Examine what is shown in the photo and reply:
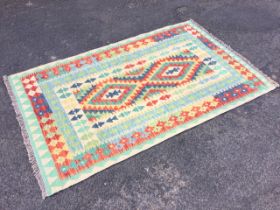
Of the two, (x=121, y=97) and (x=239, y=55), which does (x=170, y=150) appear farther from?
(x=239, y=55)

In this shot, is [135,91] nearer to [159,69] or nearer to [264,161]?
[159,69]

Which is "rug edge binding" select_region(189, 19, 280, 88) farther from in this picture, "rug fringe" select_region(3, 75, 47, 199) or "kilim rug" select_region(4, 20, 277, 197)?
"rug fringe" select_region(3, 75, 47, 199)

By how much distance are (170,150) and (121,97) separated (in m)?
0.53

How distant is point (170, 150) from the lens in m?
1.88

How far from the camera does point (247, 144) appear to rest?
Result: 1.91 meters

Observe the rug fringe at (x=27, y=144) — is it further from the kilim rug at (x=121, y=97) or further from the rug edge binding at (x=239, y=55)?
the rug edge binding at (x=239, y=55)

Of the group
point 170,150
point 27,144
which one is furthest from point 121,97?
point 27,144

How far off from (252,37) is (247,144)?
1155 millimetres

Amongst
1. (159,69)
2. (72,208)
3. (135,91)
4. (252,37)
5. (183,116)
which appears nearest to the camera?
(72,208)

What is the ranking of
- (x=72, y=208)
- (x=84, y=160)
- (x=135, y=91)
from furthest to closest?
(x=135, y=91) < (x=84, y=160) < (x=72, y=208)

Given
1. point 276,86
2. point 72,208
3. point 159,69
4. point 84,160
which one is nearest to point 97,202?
point 72,208

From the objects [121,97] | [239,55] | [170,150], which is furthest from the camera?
[239,55]

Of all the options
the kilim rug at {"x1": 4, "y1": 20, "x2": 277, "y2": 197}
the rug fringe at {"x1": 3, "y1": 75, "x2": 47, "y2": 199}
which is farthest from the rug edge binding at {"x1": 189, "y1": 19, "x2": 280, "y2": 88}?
the rug fringe at {"x1": 3, "y1": 75, "x2": 47, "y2": 199}

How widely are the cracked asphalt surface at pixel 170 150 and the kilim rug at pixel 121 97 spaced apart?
0.22ft
